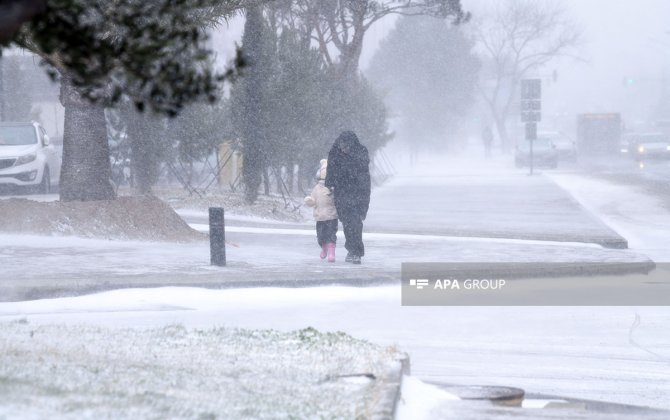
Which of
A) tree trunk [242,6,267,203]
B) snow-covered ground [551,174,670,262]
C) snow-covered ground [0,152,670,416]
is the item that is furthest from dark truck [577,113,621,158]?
snow-covered ground [0,152,670,416]

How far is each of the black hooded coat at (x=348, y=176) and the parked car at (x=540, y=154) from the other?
40.8m

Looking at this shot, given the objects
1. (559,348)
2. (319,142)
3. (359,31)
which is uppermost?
(359,31)

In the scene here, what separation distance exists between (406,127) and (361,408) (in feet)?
225

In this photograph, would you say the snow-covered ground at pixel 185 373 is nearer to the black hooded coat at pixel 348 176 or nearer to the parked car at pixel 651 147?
the black hooded coat at pixel 348 176

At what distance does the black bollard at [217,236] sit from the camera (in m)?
13.4

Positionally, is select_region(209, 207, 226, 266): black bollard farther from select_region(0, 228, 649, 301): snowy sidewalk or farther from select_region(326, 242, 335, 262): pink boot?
select_region(326, 242, 335, 262): pink boot

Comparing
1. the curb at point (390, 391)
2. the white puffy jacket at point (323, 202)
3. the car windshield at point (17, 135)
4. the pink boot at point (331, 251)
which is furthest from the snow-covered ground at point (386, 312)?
the car windshield at point (17, 135)

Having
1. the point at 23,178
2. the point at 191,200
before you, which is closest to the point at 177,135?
the point at 191,200

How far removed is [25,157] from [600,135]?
5630cm

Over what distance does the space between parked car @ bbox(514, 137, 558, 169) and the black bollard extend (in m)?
41.6

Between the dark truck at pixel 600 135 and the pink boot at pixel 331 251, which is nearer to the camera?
the pink boot at pixel 331 251

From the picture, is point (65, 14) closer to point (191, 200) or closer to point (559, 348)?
point (559, 348)

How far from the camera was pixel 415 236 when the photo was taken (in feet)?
60.8

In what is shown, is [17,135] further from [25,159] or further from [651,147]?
[651,147]
